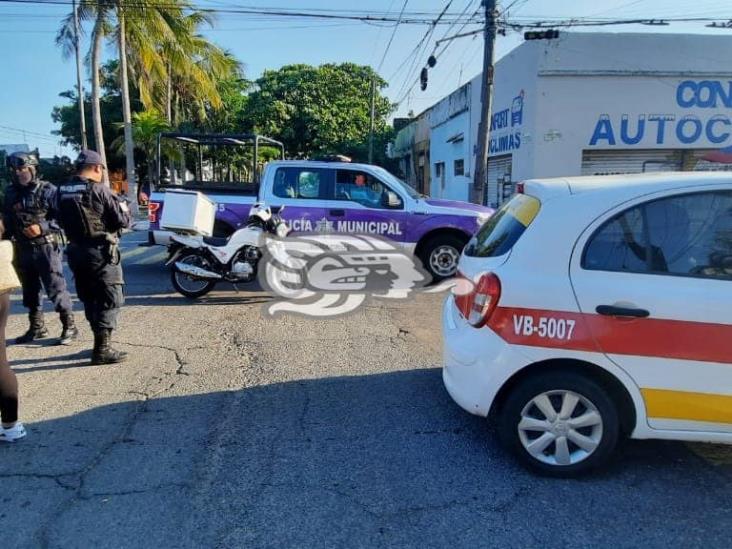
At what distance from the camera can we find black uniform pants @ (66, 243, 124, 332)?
464 centimetres

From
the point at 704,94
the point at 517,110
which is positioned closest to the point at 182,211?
the point at 517,110

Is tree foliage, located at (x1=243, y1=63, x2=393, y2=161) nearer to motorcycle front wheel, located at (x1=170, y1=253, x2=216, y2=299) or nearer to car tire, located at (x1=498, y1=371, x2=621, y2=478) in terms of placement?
motorcycle front wheel, located at (x1=170, y1=253, x2=216, y2=299)

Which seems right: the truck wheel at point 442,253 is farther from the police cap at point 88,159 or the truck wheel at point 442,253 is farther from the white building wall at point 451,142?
the white building wall at point 451,142

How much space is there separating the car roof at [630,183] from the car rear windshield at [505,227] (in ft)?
0.34

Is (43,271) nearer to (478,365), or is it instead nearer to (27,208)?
(27,208)

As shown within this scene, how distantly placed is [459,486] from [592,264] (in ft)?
4.70

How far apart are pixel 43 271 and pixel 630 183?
526 centimetres

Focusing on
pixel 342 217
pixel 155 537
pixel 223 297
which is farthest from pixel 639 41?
pixel 155 537

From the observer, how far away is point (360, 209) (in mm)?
8531

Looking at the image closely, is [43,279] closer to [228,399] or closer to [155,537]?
[228,399]

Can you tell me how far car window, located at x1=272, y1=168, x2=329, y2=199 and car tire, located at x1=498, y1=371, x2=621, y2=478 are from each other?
6.14m

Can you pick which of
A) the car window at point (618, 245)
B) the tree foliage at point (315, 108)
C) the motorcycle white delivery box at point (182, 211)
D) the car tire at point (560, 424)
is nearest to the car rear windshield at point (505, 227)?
the car window at point (618, 245)

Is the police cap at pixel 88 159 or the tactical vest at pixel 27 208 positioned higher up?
the police cap at pixel 88 159

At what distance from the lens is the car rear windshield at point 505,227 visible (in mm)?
3145
